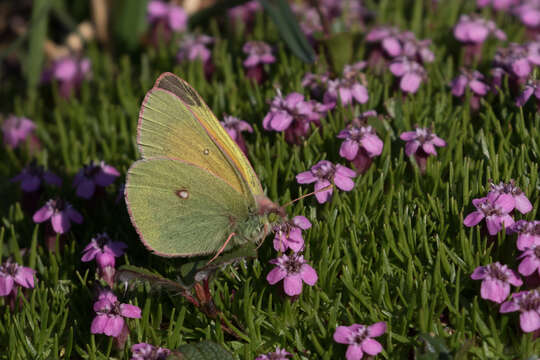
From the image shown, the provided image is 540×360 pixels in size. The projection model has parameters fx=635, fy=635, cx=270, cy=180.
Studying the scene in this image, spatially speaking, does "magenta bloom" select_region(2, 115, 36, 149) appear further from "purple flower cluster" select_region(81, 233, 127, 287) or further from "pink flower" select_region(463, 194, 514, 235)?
"pink flower" select_region(463, 194, 514, 235)

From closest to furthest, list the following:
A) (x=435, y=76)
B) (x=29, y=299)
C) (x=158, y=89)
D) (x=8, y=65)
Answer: (x=158, y=89)
(x=29, y=299)
(x=435, y=76)
(x=8, y=65)

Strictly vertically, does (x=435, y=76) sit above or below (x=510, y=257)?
above

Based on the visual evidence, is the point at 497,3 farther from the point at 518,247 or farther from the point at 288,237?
the point at 288,237

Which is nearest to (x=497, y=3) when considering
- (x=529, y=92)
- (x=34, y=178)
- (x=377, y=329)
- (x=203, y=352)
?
(x=529, y=92)

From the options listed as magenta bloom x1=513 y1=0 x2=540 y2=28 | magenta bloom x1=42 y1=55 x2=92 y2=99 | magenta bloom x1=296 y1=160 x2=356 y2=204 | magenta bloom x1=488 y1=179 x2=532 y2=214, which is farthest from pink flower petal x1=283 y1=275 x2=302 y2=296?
magenta bloom x1=513 y1=0 x2=540 y2=28

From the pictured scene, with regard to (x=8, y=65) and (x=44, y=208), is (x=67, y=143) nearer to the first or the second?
(x=44, y=208)

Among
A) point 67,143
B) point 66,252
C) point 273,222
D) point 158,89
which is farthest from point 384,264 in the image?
point 67,143
